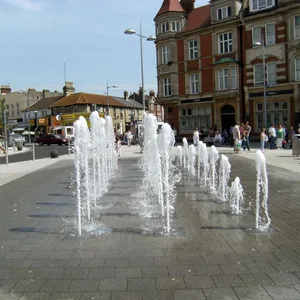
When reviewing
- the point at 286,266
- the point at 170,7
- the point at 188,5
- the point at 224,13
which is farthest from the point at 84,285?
the point at 188,5

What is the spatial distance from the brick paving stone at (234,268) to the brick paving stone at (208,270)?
62 mm

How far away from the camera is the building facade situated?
35062mm

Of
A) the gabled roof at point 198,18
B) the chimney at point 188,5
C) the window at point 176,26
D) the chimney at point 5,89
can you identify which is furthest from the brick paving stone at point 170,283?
the chimney at point 5,89

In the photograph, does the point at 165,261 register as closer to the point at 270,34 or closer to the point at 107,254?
the point at 107,254

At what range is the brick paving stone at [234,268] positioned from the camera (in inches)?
181

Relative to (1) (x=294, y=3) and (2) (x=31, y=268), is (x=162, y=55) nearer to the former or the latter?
(1) (x=294, y=3)

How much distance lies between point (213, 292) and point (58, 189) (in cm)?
833

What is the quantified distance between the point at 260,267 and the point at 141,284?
1.50 meters

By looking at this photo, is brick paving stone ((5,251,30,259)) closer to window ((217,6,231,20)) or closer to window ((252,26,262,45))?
window ((252,26,262,45))

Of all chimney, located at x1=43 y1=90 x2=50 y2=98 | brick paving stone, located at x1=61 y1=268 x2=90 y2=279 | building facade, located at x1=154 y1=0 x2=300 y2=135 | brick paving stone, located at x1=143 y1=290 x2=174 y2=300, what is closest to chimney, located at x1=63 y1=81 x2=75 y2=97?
chimney, located at x1=43 y1=90 x2=50 y2=98

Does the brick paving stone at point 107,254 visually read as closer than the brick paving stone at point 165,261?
No

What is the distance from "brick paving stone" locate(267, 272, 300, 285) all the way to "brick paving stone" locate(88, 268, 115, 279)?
1.83 metres

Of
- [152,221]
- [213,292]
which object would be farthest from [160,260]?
[152,221]

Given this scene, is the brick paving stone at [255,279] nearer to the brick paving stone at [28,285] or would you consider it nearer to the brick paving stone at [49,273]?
the brick paving stone at [49,273]
